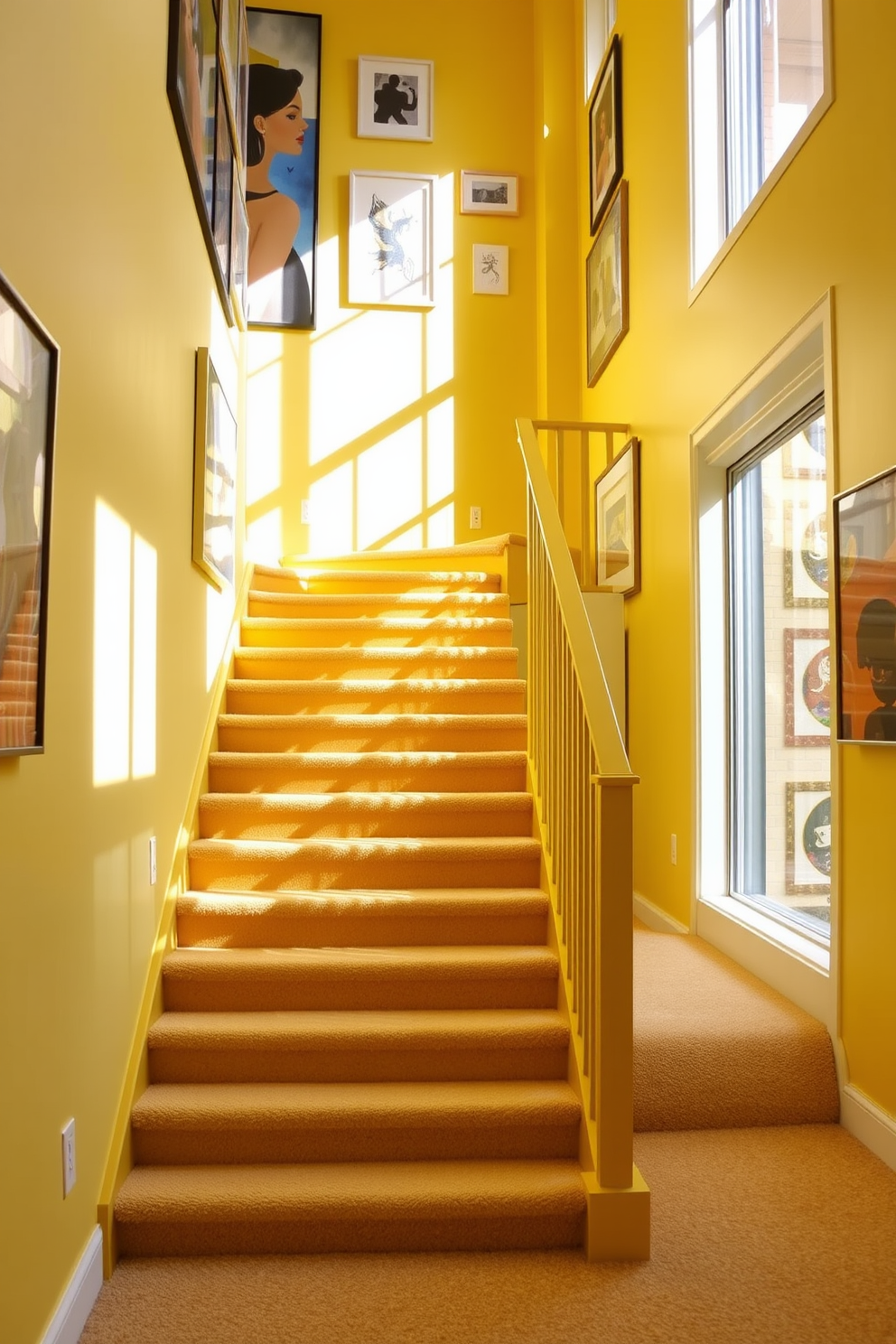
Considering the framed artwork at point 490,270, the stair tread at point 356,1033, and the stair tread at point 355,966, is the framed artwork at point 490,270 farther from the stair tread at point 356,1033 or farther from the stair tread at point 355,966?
the stair tread at point 356,1033

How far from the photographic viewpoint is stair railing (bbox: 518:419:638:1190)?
2102 millimetres

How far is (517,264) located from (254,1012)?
4916mm

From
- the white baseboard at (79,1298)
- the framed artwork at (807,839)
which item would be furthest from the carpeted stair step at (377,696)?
the white baseboard at (79,1298)

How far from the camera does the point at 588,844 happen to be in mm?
2311

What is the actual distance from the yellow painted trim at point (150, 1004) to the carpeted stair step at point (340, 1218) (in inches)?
1.9

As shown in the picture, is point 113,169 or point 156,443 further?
point 156,443

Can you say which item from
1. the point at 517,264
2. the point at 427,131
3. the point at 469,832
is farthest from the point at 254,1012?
the point at 427,131

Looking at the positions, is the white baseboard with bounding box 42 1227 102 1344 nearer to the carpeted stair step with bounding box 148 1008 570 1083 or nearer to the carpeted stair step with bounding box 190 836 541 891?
the carpeted stair step with bounding box 148 1008 570 1083

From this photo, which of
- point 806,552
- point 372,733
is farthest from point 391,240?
point 806,552

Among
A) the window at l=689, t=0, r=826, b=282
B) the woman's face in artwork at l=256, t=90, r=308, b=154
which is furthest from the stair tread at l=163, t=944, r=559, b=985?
the woman's face in artwork at l=256, t=90, r=308, b=154

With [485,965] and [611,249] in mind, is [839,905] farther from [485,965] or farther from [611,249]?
[611,249]

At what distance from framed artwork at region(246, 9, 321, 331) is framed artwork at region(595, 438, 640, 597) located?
7.00 feet

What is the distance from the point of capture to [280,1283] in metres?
1.99

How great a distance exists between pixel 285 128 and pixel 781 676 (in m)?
4.61
